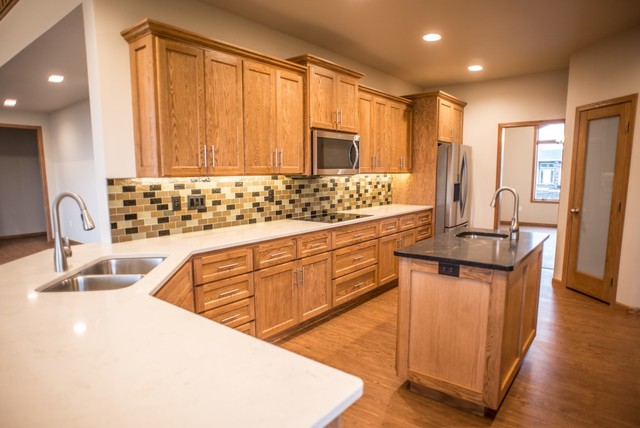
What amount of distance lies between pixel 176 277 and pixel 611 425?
2.49 meters

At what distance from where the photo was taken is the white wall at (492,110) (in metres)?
4.93

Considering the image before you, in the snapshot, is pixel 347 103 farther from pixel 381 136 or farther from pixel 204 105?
pixel 204 105

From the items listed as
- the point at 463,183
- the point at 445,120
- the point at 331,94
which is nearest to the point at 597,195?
the point at 463,183

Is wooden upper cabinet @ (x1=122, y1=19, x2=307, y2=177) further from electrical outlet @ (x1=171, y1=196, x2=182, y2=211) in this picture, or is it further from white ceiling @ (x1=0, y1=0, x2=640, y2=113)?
white ceiling @ (x1=0, y1=0, x2=640, y2=113)

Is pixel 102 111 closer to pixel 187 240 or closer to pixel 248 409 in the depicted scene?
pixel 187 240

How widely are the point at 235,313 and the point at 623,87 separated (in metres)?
4.18

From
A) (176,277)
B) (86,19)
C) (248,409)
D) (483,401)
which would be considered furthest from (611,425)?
(86,19)

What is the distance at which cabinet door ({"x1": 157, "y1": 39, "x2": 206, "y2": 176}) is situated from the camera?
2363 millimetres

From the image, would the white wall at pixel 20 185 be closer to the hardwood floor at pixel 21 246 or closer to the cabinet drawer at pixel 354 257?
the hardwood floor at pixel 21 246

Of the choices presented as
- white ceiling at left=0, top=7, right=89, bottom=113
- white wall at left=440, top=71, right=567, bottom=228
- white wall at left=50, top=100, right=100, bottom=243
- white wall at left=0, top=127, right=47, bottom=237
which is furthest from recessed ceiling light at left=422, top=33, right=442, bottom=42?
white wall at left=0, top=127, right=47, bottom=237

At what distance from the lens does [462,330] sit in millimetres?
A: 2080

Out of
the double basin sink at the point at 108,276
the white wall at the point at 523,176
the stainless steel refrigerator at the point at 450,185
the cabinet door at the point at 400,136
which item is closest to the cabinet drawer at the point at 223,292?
the double basin sink at the point at 108,276

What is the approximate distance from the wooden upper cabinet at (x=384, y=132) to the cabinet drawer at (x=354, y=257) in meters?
0.95

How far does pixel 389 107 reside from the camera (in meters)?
4.57
